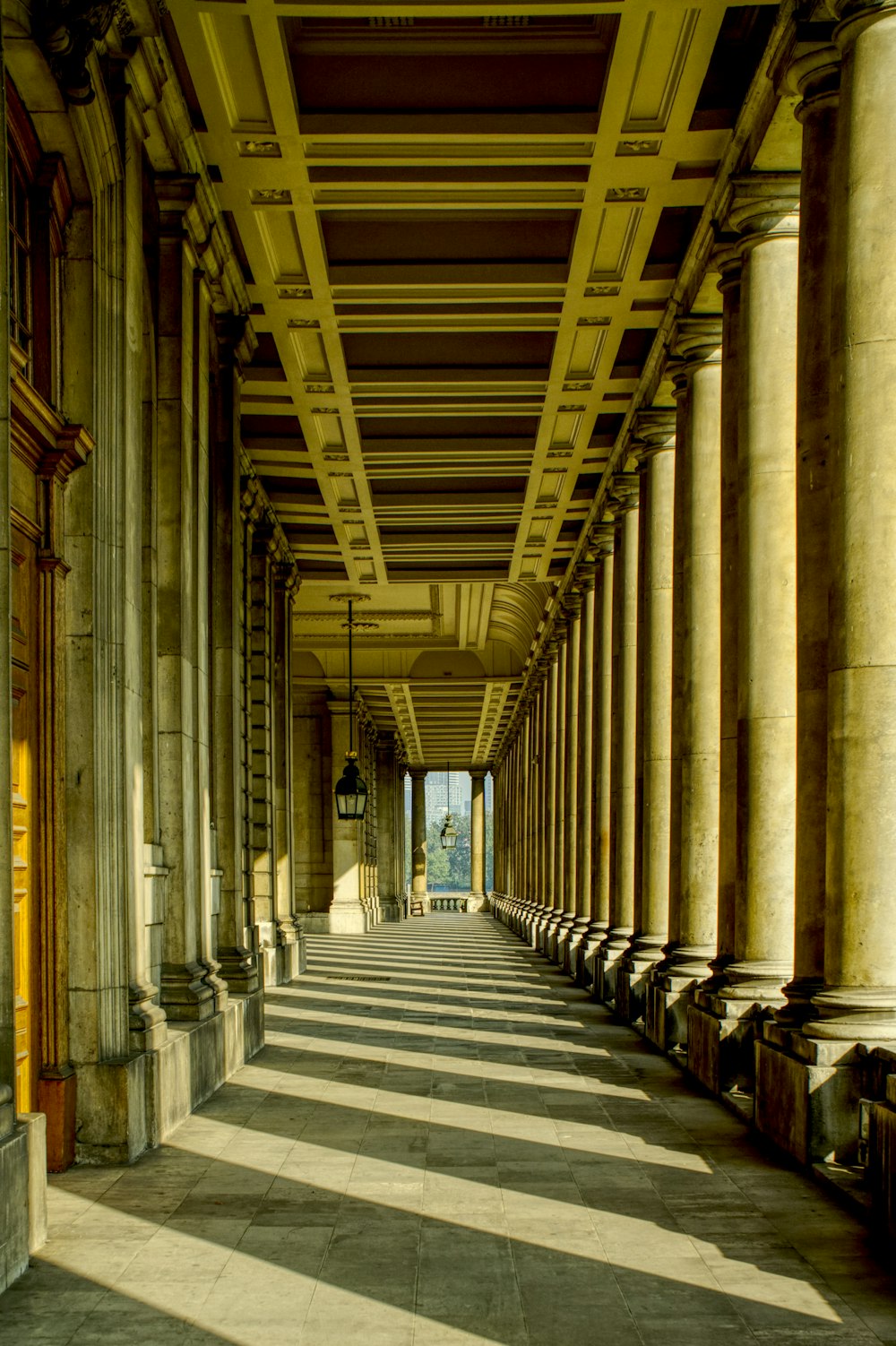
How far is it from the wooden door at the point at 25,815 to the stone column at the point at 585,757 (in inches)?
685

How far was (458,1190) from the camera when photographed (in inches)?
367

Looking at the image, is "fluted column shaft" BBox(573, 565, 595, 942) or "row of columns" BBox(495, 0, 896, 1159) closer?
"row of columns" BBox(495, 0, 896, 1159)

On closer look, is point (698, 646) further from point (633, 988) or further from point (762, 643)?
point (633, 988)

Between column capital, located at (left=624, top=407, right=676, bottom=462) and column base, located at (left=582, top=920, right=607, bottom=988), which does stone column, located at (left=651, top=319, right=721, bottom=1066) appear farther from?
column base, located at (left=582, top=920, right=607, bottom=988)

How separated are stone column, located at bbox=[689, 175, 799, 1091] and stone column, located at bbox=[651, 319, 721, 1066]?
230 cm

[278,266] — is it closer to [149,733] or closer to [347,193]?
[347,193]

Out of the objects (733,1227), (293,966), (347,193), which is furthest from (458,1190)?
(293,966)

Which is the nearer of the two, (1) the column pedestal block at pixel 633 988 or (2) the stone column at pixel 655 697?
(1) the column pedestal block at pixel 633 988

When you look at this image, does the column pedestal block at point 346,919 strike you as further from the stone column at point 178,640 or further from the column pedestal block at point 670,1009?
the stone column at point 178,640

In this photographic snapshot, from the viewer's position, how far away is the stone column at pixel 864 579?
9.32 metres

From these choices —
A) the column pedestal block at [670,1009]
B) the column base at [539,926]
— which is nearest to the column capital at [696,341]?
the column pedestal block at [670,1009]

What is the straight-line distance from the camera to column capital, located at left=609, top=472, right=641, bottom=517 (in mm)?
23031

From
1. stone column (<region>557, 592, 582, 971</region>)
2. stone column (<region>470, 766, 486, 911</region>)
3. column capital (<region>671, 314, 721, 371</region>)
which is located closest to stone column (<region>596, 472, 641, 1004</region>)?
stone column (<region>557, 592, 582, 971</region>)

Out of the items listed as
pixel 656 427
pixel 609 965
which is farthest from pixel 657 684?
pixel 609 965
